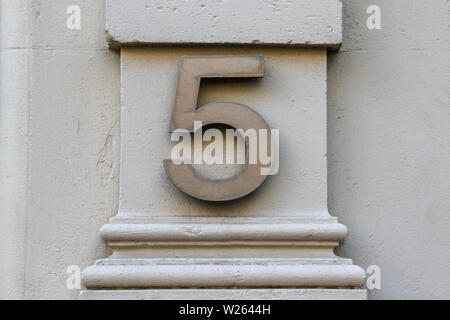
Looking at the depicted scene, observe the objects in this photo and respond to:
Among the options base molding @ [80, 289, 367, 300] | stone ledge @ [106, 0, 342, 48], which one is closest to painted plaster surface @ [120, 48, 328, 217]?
stone ledge @ [106, 0, 342, 48]

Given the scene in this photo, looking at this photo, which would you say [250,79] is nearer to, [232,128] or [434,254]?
[232,128]

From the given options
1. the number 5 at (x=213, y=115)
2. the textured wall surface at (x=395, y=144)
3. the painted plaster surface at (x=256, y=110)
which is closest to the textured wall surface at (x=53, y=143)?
the painted plaster surface at (x=256, y=110)

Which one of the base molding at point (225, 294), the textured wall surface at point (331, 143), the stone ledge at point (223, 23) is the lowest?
the base molding at point (225, 294)

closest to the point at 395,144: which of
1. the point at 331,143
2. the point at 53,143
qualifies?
the point at 331,143

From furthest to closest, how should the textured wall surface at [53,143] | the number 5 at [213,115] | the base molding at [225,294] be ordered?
1. the textured wall surface at [53,143]
2. the number 5 at [213,115]
3. the base molding at [225,294]

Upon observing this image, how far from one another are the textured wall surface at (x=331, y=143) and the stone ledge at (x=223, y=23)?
22cm

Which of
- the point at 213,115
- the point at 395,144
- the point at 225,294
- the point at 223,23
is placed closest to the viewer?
the point at 225,294

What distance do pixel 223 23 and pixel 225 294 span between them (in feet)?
5.00

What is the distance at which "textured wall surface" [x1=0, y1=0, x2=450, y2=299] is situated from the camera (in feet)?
13.2

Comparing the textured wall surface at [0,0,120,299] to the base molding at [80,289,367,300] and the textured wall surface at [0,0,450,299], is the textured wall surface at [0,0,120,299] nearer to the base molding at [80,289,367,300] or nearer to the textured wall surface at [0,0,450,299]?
the textured wall surface at [0,0,450,299]

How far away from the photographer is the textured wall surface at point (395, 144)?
406 cm

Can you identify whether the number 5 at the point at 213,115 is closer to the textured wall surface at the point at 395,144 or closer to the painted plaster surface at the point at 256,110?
the painted plaster surface at the point at 256,110

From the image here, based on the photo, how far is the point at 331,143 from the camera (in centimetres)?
418

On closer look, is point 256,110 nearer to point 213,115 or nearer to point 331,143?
point 213,115
